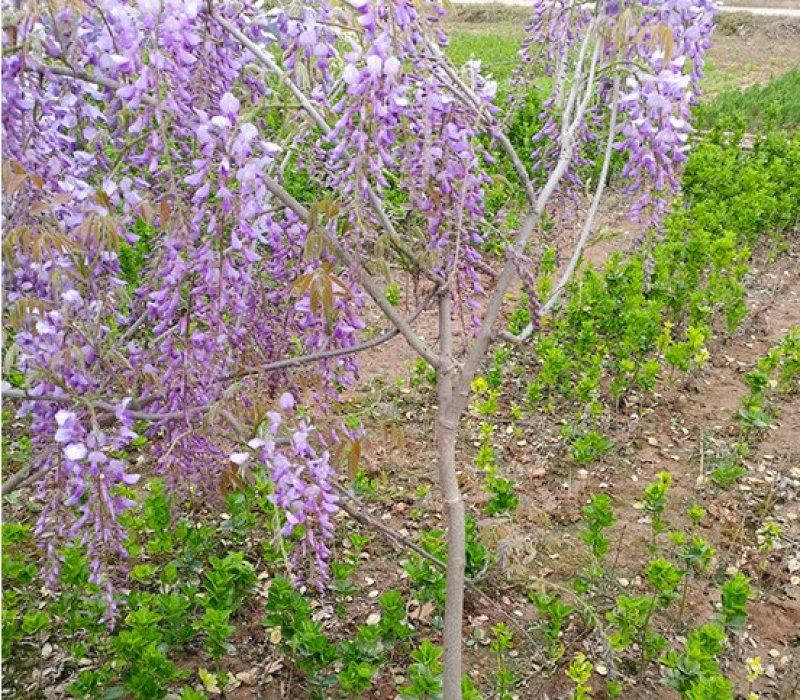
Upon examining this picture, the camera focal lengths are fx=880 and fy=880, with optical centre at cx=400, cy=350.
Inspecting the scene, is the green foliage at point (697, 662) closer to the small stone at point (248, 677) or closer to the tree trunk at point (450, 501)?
the tree trunk at point (450, 501)

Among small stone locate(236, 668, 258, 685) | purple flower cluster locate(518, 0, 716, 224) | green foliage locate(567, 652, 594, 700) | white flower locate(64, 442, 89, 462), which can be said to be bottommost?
small stone locate(236, 668, 258, 685)

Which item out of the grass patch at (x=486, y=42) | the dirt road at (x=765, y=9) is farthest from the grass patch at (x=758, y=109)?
the dirt road at (x=765, y=9)

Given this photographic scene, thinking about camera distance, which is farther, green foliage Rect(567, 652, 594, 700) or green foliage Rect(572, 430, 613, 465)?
green foliage Rect(572, 430, 613, 465)

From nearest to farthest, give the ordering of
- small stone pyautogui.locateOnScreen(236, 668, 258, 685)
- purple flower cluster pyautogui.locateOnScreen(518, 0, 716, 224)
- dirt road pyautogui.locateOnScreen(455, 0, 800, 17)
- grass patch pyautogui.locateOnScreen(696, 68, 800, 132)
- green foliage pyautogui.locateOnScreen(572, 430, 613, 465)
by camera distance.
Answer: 1. purple flower cluster pyautogui.locateOnScreen(518, 0, 716, 224)
2. small stone pyautogui.locateOnScreen(236, 668, 258, 685)
3. green foliage pyautogui.locateOnScreen(572, 430, 613, 465)
4. grass patch pyautogui.locateOnScreen(696, 68, 800, 132)
5. dirt road pyautogui.locateOnScreen(455, 0, 800, 17)

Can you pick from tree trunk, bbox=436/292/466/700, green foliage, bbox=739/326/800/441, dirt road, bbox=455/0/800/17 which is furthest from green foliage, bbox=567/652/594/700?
dirt road, bbox=455/0/800/17

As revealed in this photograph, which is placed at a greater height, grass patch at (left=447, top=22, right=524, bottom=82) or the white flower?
grass patch at (left=447, top=22, right=524, bottom=82)

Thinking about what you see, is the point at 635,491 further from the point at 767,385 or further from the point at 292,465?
the point at 292,465

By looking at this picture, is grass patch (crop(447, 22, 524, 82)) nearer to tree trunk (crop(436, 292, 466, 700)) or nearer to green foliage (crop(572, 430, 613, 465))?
green foliage (crop(572, 430, 613, 465))

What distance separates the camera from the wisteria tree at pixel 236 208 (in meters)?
1.74

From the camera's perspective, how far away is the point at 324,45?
1.97 m

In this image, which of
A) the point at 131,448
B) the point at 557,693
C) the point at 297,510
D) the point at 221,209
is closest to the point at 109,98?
the point at 221,209

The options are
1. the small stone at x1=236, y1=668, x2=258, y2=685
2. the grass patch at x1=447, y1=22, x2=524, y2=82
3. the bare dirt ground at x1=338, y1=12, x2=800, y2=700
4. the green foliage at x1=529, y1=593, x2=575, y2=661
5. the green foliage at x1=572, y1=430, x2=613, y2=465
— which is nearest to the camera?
the green foliage at x1=529, y1=593, x2=575, y2=661

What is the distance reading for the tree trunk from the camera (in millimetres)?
2322

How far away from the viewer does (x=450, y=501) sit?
7.70 feet
